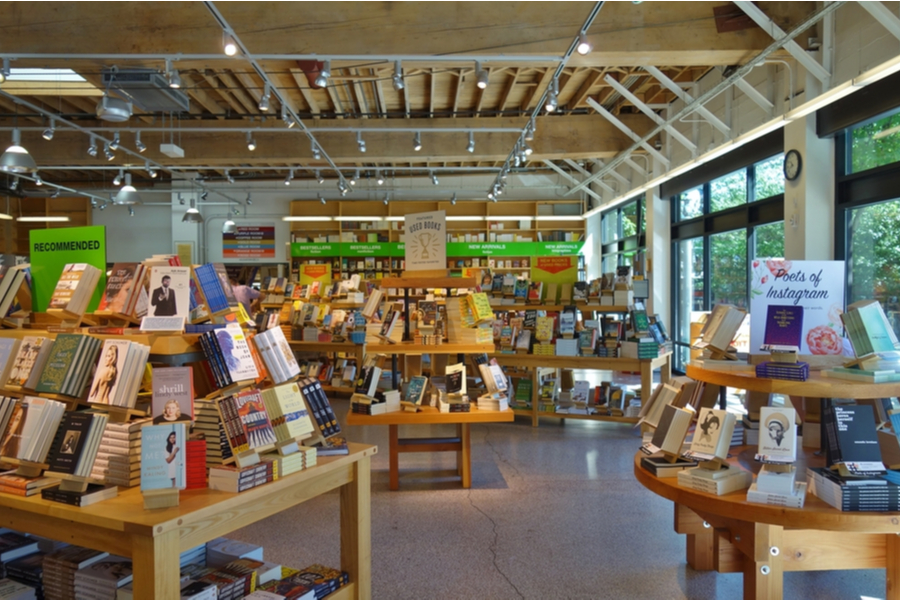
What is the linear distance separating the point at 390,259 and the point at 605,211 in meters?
5.22

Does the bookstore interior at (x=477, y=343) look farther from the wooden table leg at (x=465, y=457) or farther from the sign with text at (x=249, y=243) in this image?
the sign with text at (x=249, y=243)

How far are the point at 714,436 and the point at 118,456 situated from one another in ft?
7.37

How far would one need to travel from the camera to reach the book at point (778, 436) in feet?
7.84

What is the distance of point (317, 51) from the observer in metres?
5.97

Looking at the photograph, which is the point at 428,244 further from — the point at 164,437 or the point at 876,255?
the point at 876,255

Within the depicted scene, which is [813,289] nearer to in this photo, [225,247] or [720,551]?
[720,551]

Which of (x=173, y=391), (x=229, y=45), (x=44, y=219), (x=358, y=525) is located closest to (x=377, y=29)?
(x=229, y=45)

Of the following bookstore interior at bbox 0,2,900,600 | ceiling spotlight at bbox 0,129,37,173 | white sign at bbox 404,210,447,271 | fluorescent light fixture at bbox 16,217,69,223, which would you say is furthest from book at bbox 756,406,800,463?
fluorescent light fixture at bbox 16,217,69,223

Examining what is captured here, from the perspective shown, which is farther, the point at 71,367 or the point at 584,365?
the point at 584,365

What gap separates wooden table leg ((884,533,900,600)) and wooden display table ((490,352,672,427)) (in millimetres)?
4131

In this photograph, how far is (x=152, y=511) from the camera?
1.94m

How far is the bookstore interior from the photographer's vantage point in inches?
91.8

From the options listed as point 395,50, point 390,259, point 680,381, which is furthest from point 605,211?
point 680,381

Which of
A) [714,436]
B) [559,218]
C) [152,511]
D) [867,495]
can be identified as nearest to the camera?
[152,511]
